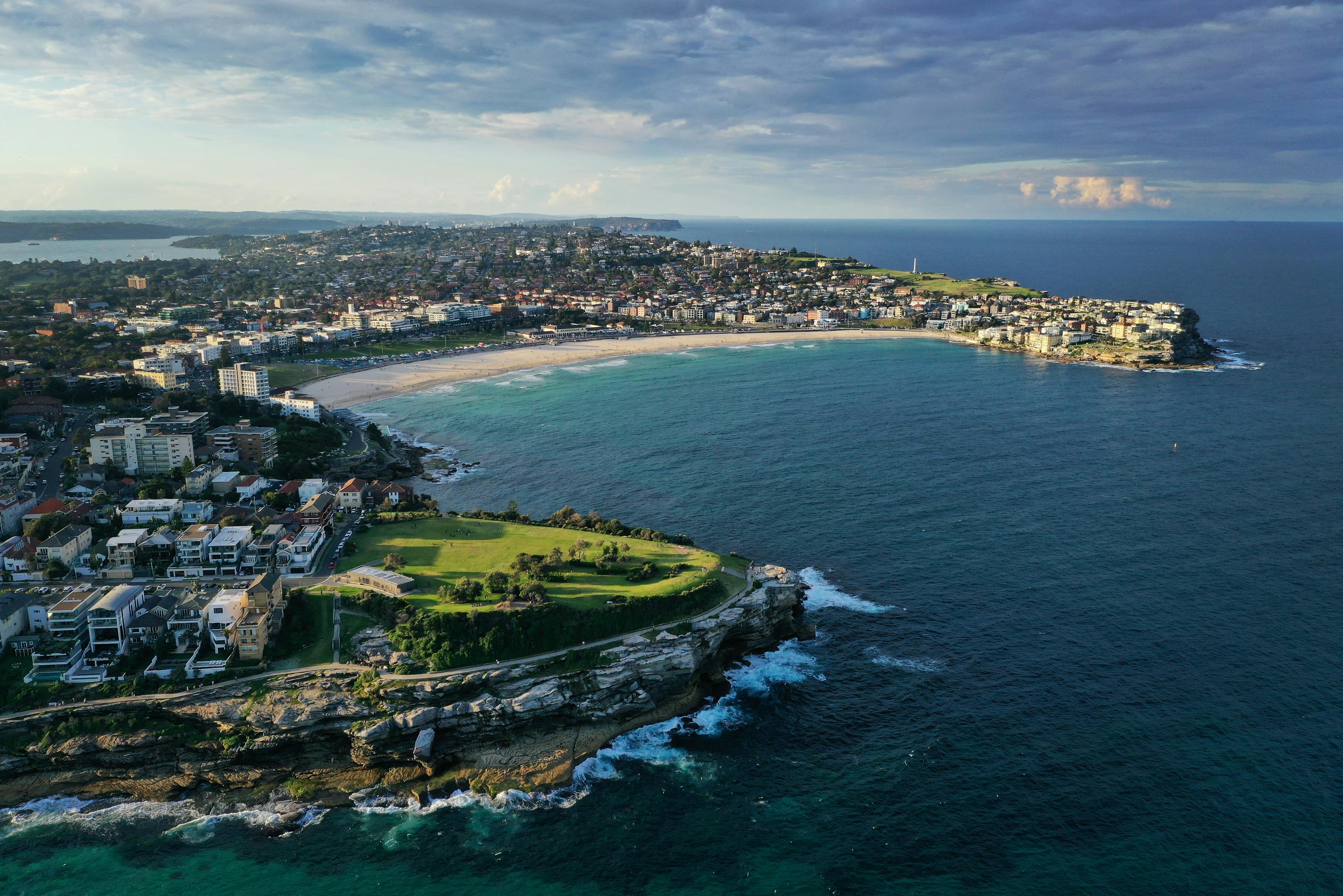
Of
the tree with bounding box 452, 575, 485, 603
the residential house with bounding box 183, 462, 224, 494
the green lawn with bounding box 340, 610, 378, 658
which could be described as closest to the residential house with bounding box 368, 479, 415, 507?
the residential house with bounding box 183, 462, 224, 494

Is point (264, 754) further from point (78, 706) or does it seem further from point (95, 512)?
point (95, 512)

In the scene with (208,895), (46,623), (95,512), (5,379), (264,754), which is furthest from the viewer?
(5,379)

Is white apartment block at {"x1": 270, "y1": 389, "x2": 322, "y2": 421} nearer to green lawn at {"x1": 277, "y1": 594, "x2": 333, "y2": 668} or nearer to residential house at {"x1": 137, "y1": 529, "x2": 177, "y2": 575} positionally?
residential house at {"x1": 137, "y1": 529, "x2": 177, "y2": 575}

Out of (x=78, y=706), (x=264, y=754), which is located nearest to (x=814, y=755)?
(x=264, y=754)

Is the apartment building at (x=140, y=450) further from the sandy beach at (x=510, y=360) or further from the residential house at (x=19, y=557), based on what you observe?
the sandy beach at (x=510, y=360)

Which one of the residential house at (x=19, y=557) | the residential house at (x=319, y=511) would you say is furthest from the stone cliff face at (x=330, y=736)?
the residential house at (x=319, y=511)

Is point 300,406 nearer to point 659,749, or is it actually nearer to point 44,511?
point 44,511

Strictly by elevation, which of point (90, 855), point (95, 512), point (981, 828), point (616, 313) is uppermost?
point (616, 313)
